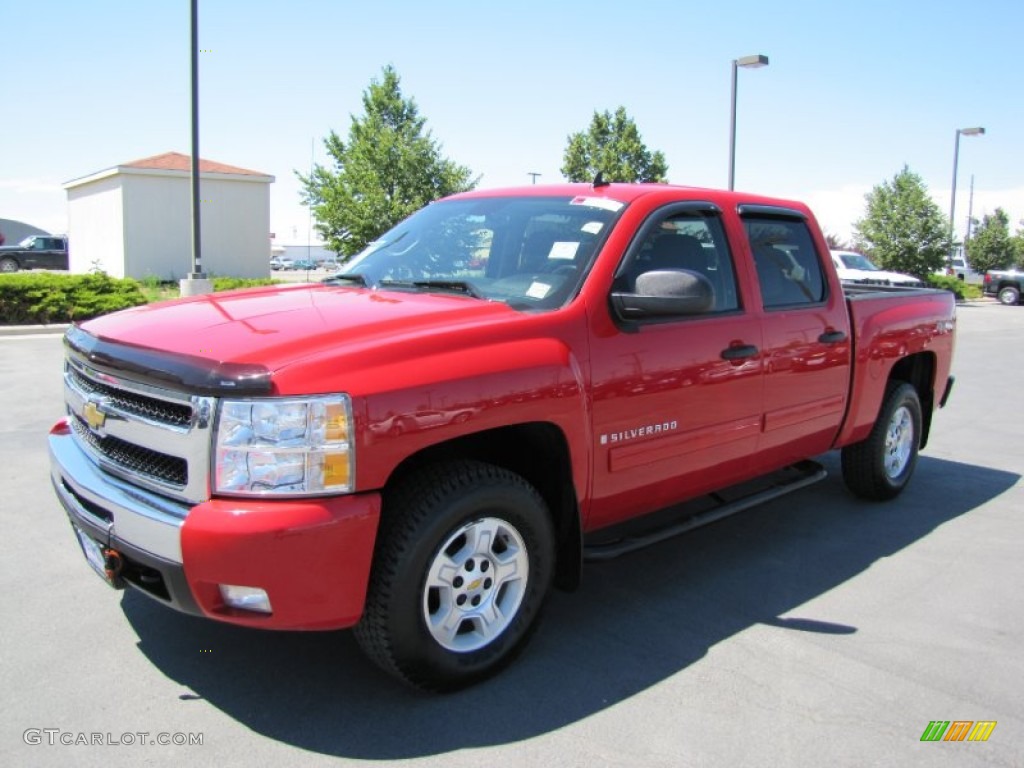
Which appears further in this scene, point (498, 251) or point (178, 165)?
point (178, 165)

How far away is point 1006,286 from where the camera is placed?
35656 mm

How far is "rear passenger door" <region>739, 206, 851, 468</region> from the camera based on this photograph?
14.6ft

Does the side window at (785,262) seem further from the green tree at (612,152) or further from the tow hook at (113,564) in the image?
the green tree at (612,152)

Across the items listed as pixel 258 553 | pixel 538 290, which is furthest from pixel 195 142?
pixel 258 553

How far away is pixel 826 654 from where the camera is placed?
3.62 metres

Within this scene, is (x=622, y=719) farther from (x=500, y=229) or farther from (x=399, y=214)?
(x=399, y=214)

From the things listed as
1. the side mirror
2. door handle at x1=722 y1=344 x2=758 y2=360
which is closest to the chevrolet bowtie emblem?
the side mirror

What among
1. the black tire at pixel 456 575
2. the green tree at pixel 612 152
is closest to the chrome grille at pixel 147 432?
the black tire at pixel 456 575

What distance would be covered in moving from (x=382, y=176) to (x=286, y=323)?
28660mm

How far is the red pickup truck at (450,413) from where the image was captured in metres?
2.71

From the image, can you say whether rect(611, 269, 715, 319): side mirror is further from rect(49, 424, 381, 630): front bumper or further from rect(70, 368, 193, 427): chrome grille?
rect(70, 368, 193, 427): chrome grille

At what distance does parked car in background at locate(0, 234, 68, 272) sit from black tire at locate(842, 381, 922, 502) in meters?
38.4

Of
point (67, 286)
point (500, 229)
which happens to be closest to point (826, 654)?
point (500, 229)

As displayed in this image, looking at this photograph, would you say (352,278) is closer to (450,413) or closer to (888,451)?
(450,413)
